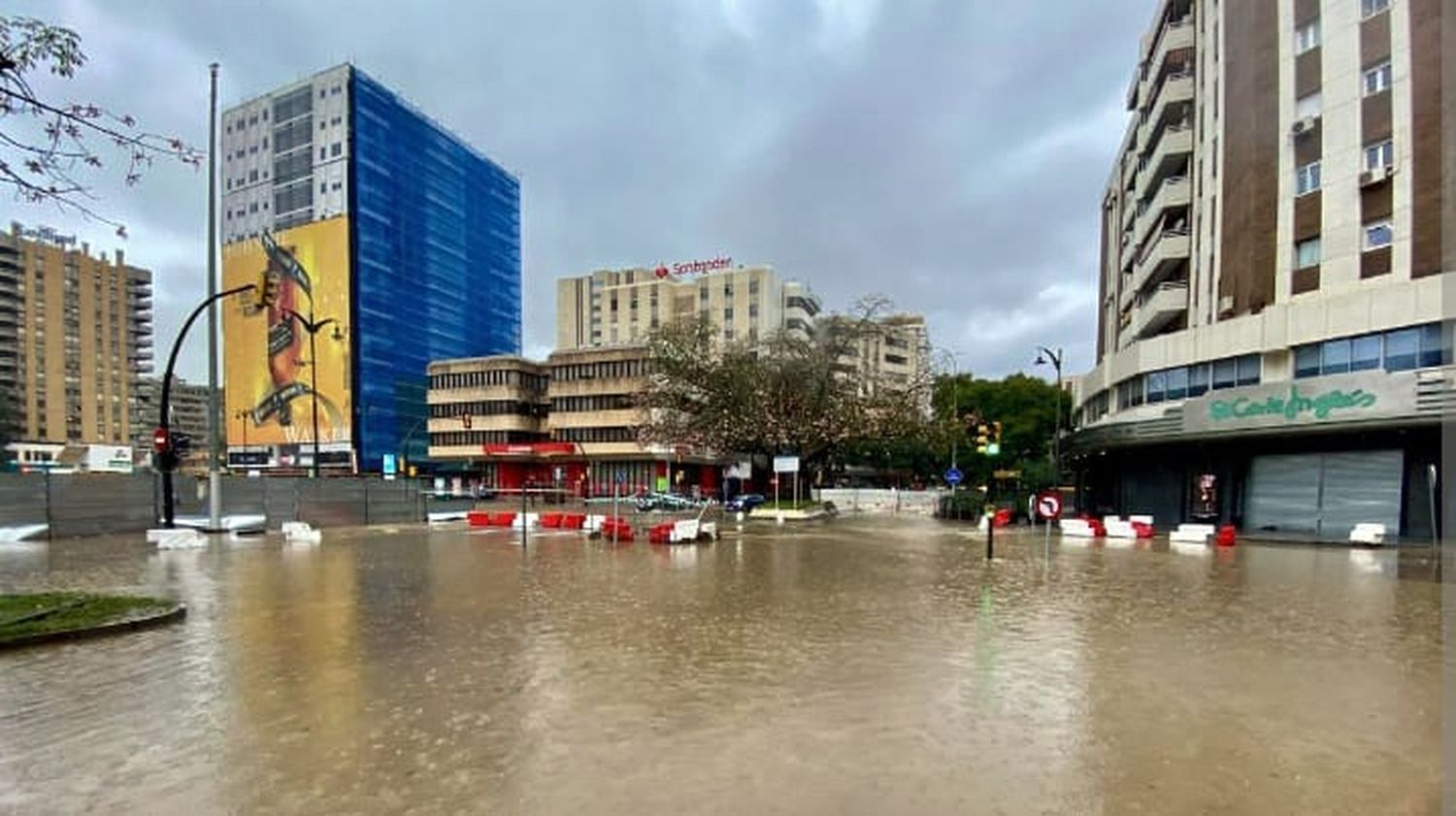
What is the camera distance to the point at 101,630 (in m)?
9.43

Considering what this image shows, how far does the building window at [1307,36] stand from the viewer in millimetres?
29625

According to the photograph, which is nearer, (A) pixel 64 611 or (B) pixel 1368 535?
(A) pixel 64 611

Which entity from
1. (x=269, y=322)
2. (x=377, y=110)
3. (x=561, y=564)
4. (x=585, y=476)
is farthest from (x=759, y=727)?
(x=269, y=322)

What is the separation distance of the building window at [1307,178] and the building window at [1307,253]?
75.1 inches

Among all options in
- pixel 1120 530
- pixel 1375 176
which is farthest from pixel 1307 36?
pixel 1120 530

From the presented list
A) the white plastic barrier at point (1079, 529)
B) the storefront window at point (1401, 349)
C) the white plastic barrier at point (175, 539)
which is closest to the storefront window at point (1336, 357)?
the storefront window at point (1401, 349)

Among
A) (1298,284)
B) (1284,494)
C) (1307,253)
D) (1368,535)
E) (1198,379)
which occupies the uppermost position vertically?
(1307,253)

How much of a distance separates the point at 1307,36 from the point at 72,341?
448 feet

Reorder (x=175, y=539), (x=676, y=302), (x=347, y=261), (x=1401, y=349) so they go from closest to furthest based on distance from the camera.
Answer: (x=175, y=539)
(x=1401, y=349)
(x=347, y=261)
(x=676, y=302)

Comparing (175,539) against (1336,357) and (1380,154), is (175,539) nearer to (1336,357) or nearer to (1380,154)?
(1336,357)

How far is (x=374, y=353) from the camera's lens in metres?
87.0

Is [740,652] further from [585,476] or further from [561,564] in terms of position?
[585,476]

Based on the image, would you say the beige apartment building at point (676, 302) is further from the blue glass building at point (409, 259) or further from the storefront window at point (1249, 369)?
the storefront window at point (1249, 369)

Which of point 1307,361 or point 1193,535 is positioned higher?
point 1307,361
